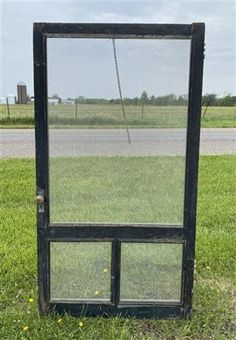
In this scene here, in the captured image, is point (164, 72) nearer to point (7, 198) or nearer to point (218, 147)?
point (7, 198)

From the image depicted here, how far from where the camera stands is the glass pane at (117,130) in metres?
2.45

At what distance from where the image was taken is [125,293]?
8.89 feet

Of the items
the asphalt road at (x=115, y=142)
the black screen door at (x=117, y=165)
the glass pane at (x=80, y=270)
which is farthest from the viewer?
the glass pane at (x=80, y=270)

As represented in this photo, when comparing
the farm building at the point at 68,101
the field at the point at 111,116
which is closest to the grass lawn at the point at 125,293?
the field at the point at 111,116

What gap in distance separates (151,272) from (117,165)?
721 mm

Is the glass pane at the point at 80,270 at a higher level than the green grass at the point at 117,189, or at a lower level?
lower

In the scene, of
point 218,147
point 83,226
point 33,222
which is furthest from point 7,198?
point 218,147

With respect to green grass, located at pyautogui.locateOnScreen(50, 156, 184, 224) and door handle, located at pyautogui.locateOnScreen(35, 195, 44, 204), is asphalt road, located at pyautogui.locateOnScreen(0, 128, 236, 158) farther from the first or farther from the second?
door handle, located at pyautogui.locateOnScreen(35, 195, 44, 204)

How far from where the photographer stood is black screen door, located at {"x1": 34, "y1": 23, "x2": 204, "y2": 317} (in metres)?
2.41

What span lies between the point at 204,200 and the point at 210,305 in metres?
2.46

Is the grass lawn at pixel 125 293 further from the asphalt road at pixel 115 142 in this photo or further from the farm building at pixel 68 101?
the farm building at pixel 68 101

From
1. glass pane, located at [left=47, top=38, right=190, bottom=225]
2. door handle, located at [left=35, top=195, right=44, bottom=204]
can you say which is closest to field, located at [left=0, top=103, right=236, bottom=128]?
glass pane, located at [left=47, top=38, right=190, bottom=225]

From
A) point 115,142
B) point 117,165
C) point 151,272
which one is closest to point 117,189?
point 117,165

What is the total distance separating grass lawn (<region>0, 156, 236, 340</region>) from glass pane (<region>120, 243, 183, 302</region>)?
0.04m
